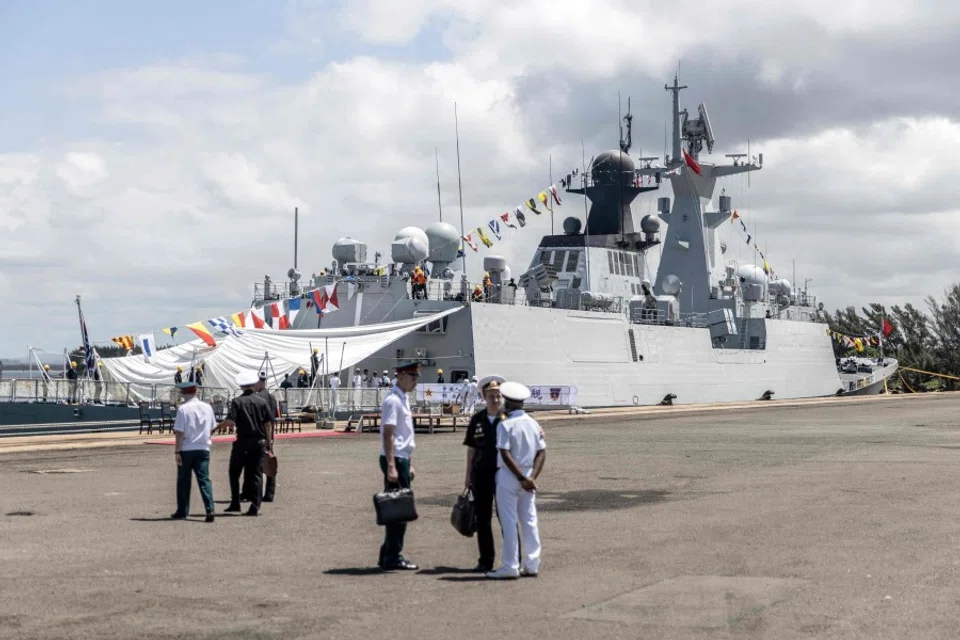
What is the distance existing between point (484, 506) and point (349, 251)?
105 ft

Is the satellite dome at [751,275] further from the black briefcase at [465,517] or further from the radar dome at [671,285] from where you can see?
the black briefcase at [465,517]

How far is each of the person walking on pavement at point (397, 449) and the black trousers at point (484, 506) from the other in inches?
23.0

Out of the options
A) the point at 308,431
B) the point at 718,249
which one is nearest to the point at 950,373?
the point at 718,249

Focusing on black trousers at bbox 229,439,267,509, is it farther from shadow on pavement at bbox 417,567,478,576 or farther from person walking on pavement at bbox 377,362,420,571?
shadow on pavement at bbox 417,567,478,576

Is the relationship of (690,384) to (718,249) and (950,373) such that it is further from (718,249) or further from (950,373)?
(950,373)

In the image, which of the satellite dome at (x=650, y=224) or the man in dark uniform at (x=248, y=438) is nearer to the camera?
the man in dark uniform at (x=248, y=438)

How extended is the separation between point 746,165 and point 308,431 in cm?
3446

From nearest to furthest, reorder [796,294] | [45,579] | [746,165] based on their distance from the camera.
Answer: [45,579] < [746,165] < [796,294]

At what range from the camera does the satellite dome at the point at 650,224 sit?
5428cm

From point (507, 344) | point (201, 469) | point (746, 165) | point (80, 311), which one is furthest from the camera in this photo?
point (746, 165)

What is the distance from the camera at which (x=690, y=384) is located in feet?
167

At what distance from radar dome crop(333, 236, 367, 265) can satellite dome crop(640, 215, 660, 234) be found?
1725cm

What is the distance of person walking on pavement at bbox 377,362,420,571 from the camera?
9.88 meters

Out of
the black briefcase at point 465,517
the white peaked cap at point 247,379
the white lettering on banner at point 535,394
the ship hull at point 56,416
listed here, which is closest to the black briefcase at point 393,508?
the black briefcase at point 465,517
